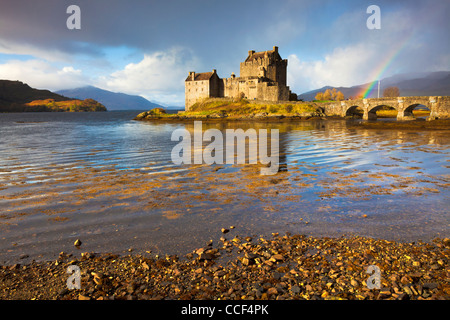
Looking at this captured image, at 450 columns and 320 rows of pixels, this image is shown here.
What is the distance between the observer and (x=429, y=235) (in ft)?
26.3

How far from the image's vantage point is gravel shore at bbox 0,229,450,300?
5.60 meters

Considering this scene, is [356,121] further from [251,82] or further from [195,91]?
[195,91]

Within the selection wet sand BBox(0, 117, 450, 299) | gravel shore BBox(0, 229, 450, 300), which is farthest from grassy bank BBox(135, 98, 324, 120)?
gravel shore BBox(0, 229, 450, 300)

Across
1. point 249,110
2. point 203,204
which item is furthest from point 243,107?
point 203,204

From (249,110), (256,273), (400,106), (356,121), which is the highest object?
(249,110)

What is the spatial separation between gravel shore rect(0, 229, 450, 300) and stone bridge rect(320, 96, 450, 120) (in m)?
70.6

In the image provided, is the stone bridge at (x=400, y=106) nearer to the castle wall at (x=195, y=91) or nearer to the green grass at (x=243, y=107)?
the green grass at (x=243, y=107)

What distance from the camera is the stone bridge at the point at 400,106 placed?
63344mm

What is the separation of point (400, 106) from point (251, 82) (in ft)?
158

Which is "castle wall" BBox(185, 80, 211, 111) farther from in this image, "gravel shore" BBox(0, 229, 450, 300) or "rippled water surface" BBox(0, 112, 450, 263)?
"gravel shore" BBox(0, 229, 450, 300)

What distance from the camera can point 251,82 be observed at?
320 feet

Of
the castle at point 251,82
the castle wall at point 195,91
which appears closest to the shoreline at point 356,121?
the castle wall at point 195,91
